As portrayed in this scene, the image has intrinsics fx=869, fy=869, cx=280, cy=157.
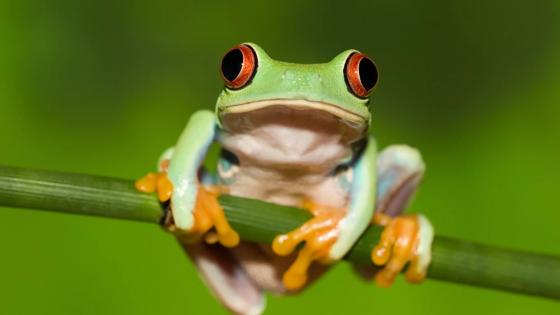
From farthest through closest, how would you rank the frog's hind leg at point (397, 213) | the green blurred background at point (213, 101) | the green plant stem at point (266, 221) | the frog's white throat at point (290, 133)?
the green blurred background at point (213, 101) < the frog's hind leg at point (397, 213) < the frog's white throat at point (290, 133) < the green plant stem at point (266, 221)

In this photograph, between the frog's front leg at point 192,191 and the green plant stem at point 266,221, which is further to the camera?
the frog's front leg at point 192,191

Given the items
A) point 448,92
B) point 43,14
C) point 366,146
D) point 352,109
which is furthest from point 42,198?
point 448,92

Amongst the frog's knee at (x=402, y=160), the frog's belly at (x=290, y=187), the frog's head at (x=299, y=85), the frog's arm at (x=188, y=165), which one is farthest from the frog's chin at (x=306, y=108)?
the frog's knee at (x=402, y=160)

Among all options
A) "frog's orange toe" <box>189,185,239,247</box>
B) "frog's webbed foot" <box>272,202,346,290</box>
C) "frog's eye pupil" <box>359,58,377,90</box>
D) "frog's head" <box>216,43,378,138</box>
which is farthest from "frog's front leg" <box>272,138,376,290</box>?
"frog's eye pupil" <box>359,58,377,90</box>

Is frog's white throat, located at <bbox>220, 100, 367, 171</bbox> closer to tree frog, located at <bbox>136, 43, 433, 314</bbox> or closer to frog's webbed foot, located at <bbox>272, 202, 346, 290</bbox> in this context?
tree frog, located at <bbox>136, 43, 433, 314</bbox>

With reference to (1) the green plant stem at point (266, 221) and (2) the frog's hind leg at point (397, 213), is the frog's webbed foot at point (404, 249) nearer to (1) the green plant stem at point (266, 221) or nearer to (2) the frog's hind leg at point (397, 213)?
(2) the frog's hind leg at point (397, 213)

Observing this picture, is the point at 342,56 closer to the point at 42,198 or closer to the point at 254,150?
the point at 254,150

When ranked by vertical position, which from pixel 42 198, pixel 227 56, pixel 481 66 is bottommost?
pixel 481 66
